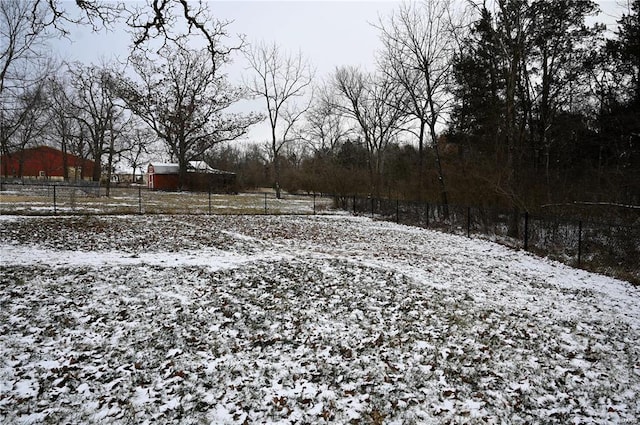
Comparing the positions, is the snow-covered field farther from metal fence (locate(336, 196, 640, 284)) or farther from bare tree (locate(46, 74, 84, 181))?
Answer: bare tree (locate(46, 74, 84, 181))

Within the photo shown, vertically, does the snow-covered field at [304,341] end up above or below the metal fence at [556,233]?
below

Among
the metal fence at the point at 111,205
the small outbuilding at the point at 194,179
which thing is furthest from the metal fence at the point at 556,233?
the small outbuilding at the point at 194,179

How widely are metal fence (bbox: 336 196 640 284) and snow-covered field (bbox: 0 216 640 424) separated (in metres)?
2.31

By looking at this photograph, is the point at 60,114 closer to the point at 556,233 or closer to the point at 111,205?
the point at 111,205

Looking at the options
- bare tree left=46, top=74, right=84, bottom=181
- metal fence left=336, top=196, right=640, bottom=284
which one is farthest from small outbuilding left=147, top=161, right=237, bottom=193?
metal fence left=336, top=196, right=640, bottom=284

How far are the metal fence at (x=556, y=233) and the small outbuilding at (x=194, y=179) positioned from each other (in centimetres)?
2980

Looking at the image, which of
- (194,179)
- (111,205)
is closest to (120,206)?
(111,205)

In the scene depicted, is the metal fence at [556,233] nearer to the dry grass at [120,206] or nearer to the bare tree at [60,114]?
the dry grass at [120,206]

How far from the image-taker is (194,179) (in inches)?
1762

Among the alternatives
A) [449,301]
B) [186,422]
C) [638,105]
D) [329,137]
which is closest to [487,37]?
[638,105]

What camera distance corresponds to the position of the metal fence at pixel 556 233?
1020 cm

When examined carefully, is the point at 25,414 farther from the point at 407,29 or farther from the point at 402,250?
the point at 407,29

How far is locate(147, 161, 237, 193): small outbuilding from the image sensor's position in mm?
44562

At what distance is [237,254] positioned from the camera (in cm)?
956
